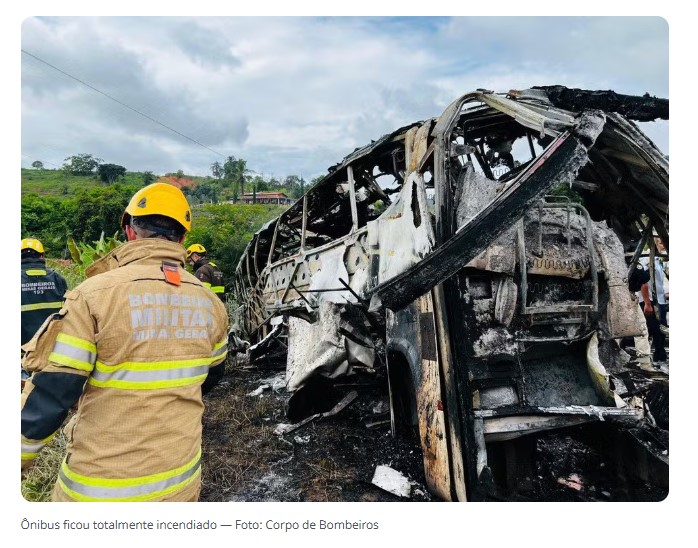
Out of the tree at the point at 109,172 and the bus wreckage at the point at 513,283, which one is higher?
the tree at the point at 109,172

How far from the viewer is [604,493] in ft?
10.2

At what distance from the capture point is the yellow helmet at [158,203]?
1709 millimetres

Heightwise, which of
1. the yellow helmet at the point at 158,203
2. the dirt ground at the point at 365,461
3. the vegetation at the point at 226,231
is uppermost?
the vegetation at the point at 226,231

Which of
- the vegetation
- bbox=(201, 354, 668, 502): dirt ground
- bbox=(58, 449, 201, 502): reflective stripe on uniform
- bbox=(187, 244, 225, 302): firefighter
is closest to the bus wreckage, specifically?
bbox=(201, 354, 668, 502): dirt ground

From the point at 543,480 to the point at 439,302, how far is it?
5.84 feet

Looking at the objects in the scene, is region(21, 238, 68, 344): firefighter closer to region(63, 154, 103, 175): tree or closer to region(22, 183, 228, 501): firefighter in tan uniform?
region(22, 183, 228, 501): firefighter in tan uniform

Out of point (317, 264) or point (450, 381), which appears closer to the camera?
point (450, 381)

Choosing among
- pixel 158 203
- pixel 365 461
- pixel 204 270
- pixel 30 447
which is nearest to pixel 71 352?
pixel 30 447

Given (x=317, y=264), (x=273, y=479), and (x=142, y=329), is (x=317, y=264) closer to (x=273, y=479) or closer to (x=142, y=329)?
(x=273, y=479)

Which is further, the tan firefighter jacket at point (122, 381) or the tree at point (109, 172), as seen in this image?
the tree at point (109, 172)

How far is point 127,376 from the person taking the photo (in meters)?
1.48

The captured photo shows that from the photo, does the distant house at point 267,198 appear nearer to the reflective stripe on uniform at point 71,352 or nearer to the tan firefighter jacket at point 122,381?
the tan firefighter jacket at point 122,381

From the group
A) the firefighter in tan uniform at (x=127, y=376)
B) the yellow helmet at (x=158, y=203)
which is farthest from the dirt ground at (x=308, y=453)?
the yellow helmet at (x=158, y=203)

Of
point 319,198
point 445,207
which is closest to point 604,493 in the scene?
point 445,207
